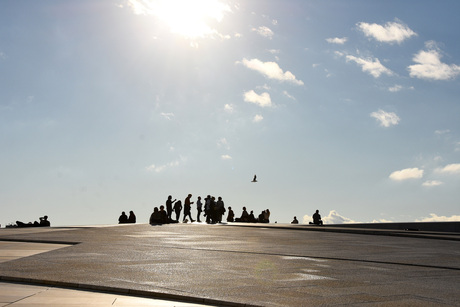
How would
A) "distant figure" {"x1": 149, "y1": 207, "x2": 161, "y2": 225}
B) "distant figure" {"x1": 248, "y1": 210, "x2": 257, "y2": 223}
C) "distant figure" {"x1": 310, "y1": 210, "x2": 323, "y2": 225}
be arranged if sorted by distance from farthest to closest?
"distant figure" {"x1": 248, "y1": 210, "x2": 257, "y2": 223}
"distant figure" {"x1": 310, "y1": 210, "x2": 323, "y2": 225}
"distant figure" {"x1": 149, "y1": 207, "x2": 161, "y2": 225}

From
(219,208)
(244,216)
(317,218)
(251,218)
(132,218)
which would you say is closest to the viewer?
(219,208)

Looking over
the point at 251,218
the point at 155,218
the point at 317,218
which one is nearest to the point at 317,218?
the point at 317,218

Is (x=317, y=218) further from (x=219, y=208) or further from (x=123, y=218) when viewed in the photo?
(x=123, y=218)

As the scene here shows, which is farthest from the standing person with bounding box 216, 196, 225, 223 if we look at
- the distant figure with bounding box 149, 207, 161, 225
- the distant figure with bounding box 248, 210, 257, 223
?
the distant figure with bounding box 248, 210, 257, 223

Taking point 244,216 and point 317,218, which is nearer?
point 317,218

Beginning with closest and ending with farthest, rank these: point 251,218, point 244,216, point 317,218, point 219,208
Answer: point 219,208 → point 317,218 → point 244,216 → point 251,218

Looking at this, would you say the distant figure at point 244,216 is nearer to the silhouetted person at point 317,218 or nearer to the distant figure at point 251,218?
the distant figure at point 251,218

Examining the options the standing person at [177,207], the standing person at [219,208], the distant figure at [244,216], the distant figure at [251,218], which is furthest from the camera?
the distant figure at [251,218]

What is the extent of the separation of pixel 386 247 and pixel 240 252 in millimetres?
5677

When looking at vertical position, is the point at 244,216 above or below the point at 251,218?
above

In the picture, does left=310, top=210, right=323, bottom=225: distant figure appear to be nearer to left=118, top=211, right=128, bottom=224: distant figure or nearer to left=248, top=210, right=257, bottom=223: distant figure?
left=248, top=210, right=257, bottom=223: distant figure

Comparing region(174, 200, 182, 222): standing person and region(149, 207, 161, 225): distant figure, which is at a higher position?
region(174, 200, 182, 222): standing person

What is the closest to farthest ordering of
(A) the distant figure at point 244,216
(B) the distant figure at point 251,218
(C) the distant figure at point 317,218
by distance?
1. (C) the distant figure at point 317,218
2. (A) the distant figure at point 244,216
3. (B) the distant figure at point 251,218

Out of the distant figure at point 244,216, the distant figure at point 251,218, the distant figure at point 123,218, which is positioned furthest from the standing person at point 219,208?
the distant figure at point 251,218
